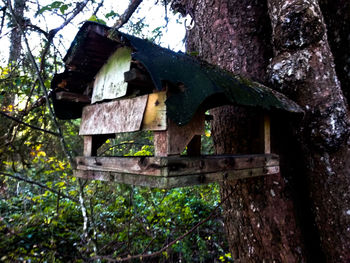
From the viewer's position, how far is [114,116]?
1703 millimetres

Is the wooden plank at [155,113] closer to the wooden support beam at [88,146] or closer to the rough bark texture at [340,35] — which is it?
the wooden support beam at [88,146]

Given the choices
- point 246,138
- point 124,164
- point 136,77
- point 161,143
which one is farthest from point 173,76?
point 246,138

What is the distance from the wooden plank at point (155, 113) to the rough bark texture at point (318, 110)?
112 centimetres

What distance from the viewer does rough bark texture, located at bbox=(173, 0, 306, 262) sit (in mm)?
1883

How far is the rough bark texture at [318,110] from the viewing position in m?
1.67

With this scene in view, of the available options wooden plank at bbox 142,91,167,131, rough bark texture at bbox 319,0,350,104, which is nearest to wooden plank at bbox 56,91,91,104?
wooden plank at bbox 142,91,167,131

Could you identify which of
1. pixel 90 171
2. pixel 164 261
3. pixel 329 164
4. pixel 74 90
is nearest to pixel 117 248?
pixel 164 261

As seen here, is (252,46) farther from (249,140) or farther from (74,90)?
(74,90)

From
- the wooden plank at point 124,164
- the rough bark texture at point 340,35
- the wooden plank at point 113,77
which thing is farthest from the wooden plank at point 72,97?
the rough bark texture at point 340,35

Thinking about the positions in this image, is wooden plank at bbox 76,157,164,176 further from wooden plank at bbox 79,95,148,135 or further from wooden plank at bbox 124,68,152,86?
wooden plank at bbox 124,68,152,86

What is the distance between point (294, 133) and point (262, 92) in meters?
0.54

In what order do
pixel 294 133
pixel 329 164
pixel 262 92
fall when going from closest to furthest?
1. pixel 262 92
2. pixel 329 164
3. pixel 294 133

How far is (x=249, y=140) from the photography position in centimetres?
206

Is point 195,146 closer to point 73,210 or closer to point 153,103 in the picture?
point 153,103
